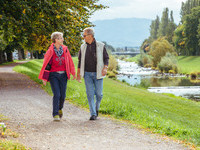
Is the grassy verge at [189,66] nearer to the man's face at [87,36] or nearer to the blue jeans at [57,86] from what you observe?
the man's face at [87,36]

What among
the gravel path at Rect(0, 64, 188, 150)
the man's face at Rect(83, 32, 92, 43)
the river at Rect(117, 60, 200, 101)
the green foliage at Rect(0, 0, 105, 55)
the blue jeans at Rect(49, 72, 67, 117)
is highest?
the green foliage at Rect(0, 0, 105, 55)

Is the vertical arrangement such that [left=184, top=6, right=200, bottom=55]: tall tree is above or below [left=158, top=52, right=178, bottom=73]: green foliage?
above

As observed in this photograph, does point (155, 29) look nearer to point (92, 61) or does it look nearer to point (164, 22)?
point (164, 22)

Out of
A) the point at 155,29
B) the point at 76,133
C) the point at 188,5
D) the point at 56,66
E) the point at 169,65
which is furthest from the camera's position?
the point at 155,29

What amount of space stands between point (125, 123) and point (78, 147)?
2521mm

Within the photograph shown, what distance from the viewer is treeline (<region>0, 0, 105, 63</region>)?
1534 centimetres

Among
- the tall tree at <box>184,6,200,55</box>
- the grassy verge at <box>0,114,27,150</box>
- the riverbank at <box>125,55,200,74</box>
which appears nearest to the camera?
the grassy verge at <box>0,114,27,150</box>

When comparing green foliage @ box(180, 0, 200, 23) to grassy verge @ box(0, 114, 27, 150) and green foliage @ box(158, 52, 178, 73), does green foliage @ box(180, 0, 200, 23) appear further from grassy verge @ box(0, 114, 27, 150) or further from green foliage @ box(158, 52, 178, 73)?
grassy verge @ box(0, 114, 27, 150)

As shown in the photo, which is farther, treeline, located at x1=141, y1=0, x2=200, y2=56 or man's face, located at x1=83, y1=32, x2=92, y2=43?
treeline, located at x1=141, y1=0, x2=200, y2=56

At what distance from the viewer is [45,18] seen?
58.0ft

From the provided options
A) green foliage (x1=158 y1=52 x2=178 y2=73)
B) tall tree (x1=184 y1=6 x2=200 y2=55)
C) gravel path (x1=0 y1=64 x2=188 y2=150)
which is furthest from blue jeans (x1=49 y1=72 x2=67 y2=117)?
tall tree (x1=184 y1=6 x2=200 y2=55)

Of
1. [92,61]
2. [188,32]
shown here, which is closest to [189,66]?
[188,32]

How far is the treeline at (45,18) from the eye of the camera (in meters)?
15.3

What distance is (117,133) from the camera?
6.42 meters
